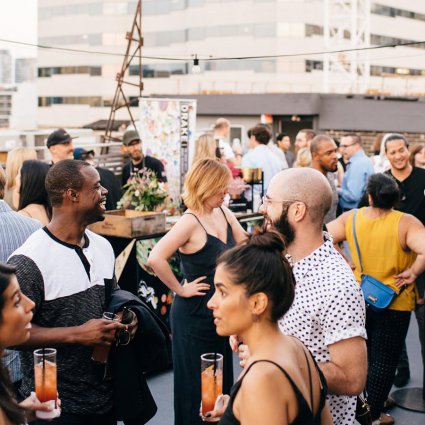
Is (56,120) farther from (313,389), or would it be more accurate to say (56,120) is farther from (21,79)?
(313,389)

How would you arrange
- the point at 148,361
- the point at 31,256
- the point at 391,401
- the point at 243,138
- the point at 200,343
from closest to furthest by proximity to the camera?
the point at 31,256 < the point at 148,361 < the point at 200,343 < the point at 391,401 < the point at 243,138

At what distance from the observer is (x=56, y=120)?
65750mm

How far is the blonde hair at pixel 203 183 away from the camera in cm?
435

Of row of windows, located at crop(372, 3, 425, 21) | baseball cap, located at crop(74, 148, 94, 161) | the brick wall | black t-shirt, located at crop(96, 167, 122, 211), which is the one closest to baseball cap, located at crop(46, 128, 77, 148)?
black t-shirt, located at crop(96, 167, 122, 211)

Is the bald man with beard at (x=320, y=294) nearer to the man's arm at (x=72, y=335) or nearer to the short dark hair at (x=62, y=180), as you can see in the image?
the man's arm at (x=72, y=335)

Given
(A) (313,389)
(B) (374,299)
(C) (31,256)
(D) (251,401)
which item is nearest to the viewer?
(D) (251,401)

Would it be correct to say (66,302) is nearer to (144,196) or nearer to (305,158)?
(144,196)

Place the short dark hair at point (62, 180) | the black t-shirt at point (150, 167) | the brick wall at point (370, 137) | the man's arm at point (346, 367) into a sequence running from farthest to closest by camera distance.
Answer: the brick wall at point (370, 137) → the black t-shirt at point (150, 167) → the short dark hair at point (62, 180) → the man's arm at point (346, 367)

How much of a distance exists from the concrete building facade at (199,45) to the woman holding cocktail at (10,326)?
1754 inches

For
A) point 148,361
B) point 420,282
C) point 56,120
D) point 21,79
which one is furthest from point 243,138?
point 21,79

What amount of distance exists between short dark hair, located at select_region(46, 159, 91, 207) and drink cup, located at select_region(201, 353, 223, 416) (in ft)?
3.25

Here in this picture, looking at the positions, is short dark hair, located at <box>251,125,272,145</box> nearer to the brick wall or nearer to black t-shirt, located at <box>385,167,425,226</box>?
black t-shirt, located at <box>385,167,425,226</box>

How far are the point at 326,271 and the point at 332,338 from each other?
0.26 metres

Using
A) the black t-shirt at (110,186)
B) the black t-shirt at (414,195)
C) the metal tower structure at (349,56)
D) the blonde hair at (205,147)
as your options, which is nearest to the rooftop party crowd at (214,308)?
the black t-shirt at (414,195)
